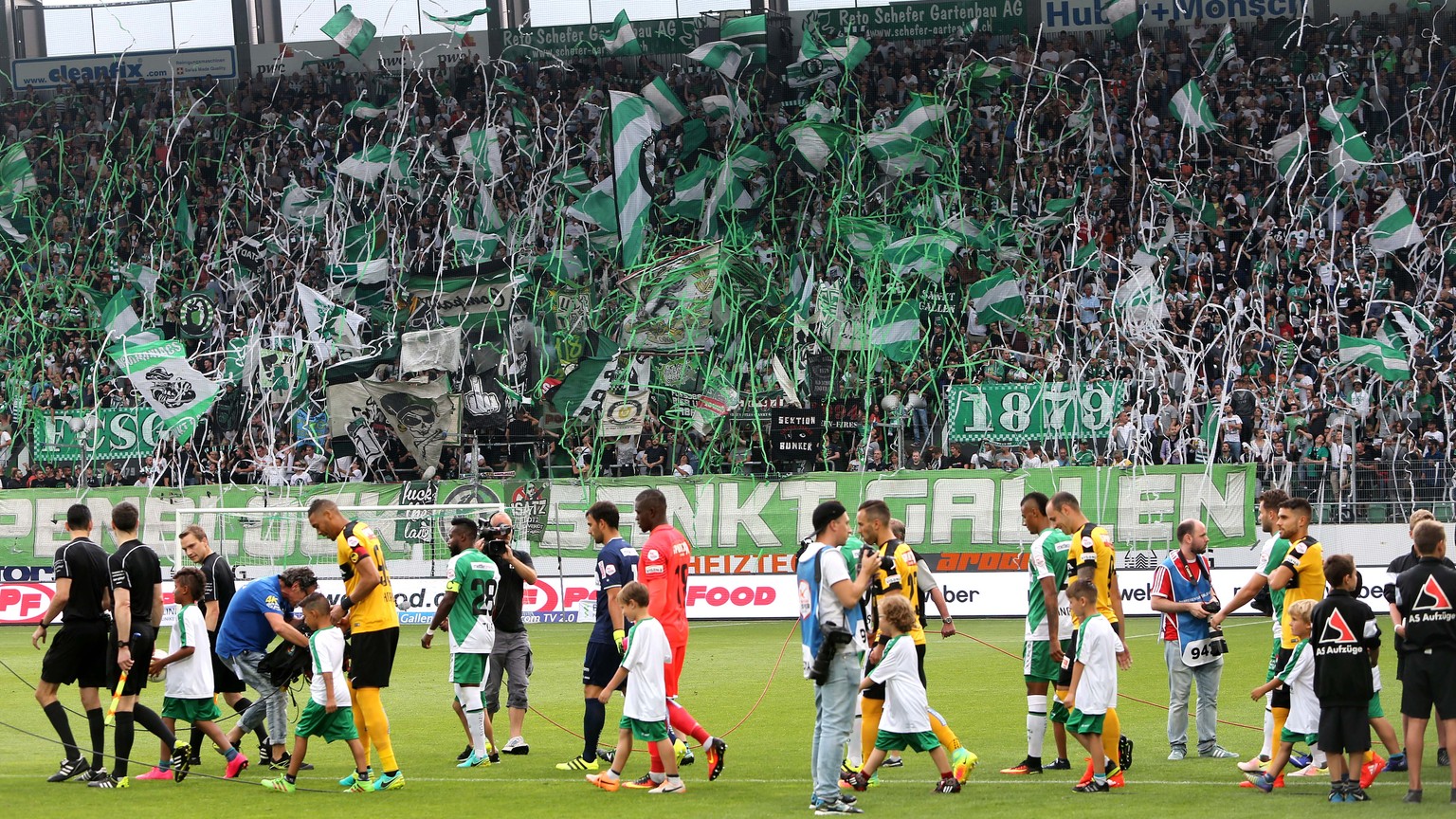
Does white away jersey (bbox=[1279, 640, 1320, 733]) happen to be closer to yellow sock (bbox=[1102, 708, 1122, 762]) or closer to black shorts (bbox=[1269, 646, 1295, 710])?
black shorts (bbox=[1269, 646, 1295, 710])

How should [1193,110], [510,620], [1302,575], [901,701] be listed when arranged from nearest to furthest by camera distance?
[901,701], [1302,575], [510,620], [1193,110]

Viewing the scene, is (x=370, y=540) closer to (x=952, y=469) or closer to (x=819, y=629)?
(x=819, y=629)

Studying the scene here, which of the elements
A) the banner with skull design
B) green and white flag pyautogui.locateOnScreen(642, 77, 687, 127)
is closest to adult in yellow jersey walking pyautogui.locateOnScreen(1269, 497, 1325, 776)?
the banner with skull design

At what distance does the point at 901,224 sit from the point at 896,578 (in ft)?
80.4

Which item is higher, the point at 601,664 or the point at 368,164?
the point at 368,164

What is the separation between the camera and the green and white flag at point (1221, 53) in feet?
119

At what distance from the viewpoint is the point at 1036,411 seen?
29.7 meters

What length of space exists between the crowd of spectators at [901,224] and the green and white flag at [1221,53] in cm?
29

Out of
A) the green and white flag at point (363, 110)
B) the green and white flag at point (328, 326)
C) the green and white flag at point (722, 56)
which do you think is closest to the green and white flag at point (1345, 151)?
the green and white flag at point (722, 56)

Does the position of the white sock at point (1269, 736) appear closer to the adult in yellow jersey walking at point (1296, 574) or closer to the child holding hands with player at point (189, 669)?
the adult in yellow jersey walking at point (1296, 574)

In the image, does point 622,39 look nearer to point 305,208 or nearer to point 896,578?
point 305,208

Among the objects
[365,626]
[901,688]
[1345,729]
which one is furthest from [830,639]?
[365,626]

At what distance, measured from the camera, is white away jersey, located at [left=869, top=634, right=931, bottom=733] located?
10562 mm

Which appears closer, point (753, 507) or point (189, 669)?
point (189, 669)
